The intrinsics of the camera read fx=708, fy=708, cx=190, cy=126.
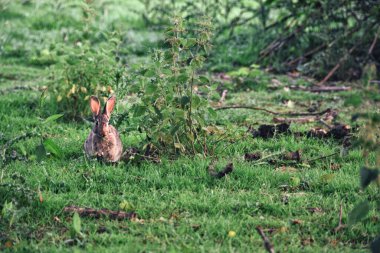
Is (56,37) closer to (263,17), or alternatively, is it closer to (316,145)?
(263,17)

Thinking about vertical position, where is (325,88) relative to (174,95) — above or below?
below

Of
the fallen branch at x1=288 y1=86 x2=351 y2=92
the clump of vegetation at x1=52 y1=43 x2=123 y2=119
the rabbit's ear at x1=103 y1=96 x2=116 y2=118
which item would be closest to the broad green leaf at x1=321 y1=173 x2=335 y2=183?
the rabbit's ear at x1=103 y1=96 x2=116 y2=118

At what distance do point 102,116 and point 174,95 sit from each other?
0.60 m

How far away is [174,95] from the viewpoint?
18.7ft

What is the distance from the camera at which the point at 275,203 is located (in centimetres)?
478

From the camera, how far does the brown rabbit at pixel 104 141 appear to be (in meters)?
5.52

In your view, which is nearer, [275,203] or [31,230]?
[31,230]

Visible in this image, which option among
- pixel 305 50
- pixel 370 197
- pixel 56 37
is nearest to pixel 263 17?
pixel 305 50

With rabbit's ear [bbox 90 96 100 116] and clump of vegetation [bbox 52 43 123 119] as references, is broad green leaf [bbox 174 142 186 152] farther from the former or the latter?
clump of vegetation [bbox 52 43 123 119]

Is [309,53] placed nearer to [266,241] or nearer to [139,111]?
[139,111]

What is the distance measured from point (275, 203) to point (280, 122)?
2502 mm

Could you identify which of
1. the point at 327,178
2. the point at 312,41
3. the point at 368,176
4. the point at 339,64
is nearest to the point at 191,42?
the point at 327,178

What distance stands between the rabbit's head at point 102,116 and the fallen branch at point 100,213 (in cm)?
100

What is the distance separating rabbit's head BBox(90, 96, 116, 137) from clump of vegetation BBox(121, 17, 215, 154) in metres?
0.21
